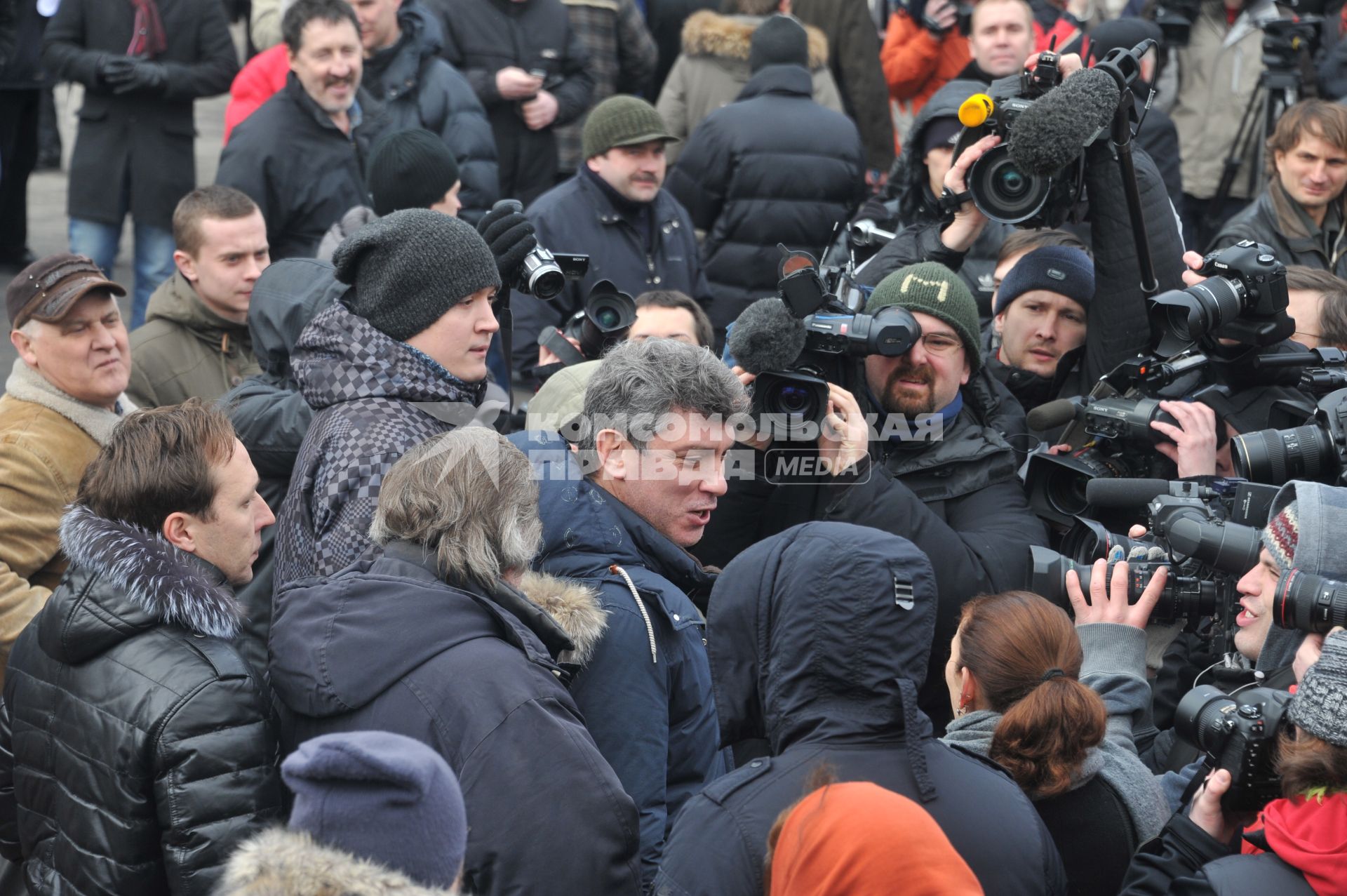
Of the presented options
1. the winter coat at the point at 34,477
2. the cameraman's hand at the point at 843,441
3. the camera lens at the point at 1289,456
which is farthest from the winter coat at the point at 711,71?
the camera lens at the point at 1289,456

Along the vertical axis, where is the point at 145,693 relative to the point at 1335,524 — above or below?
below

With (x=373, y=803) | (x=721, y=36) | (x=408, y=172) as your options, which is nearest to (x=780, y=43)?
(x=721, y=36)

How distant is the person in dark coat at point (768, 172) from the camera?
601 cm

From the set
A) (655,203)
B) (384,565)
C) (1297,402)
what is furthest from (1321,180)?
(384,565)

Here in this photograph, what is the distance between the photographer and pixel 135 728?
2.32 meters

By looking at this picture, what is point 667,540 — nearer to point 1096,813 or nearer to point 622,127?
point 1096,813

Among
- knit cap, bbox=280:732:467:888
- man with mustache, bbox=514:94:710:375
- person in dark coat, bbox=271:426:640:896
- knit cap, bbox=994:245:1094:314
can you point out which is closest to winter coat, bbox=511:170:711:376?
man with mustache, bbox=514:94:710:375

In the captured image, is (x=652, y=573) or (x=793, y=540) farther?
(x=652, y=573)

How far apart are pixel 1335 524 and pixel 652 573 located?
1332mm

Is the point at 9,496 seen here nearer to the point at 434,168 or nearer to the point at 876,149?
the point at 434,168

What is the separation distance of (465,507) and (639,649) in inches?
18.5

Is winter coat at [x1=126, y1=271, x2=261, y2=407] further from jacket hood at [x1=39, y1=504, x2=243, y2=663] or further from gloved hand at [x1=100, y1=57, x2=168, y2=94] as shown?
gloved hand at [x1=100, y1=57, x2=168, y2=94]

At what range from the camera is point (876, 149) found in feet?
25.7

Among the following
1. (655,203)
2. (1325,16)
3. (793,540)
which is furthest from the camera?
(1325,16)
